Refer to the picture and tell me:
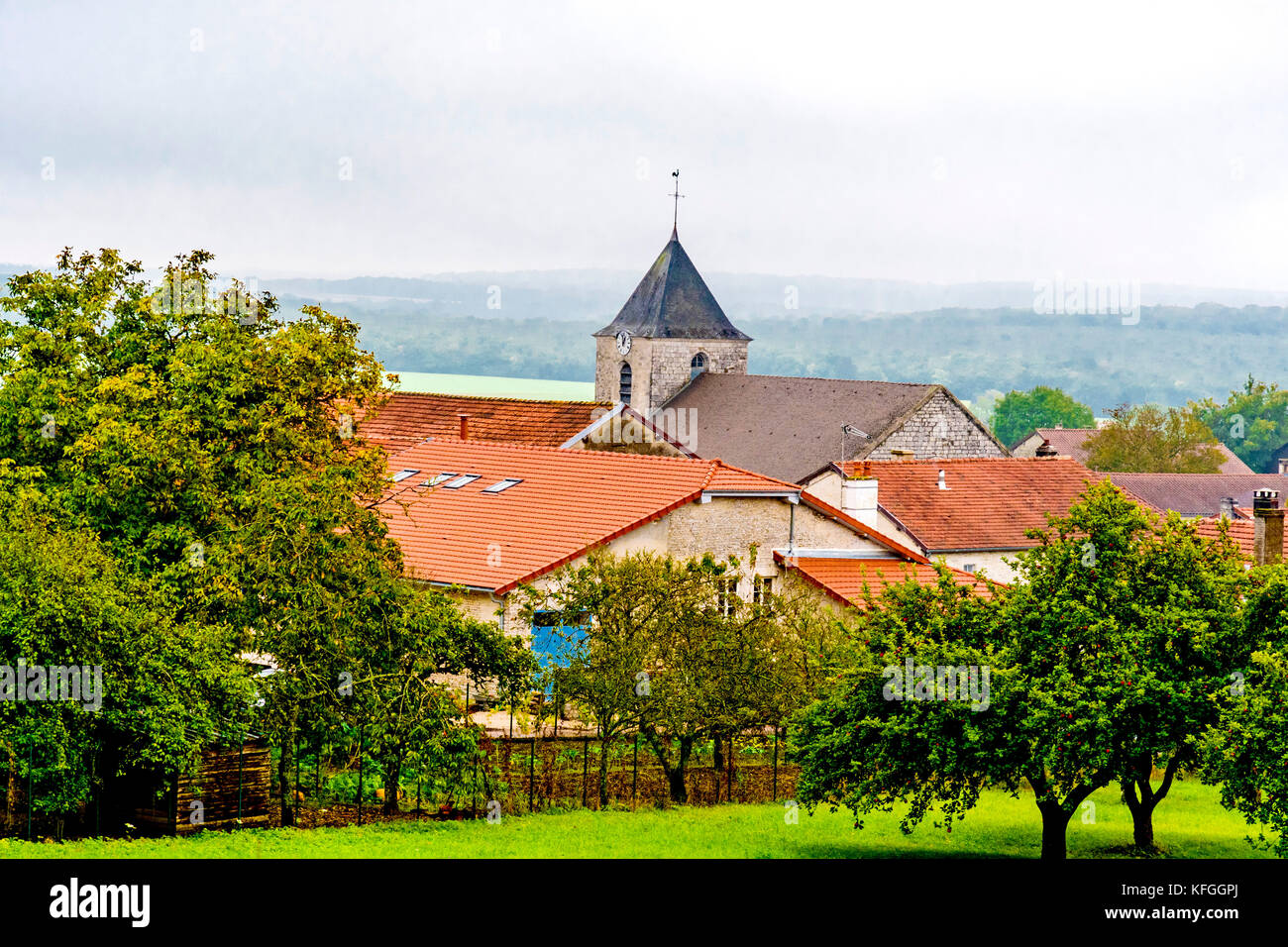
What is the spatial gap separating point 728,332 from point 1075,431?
42308 mm

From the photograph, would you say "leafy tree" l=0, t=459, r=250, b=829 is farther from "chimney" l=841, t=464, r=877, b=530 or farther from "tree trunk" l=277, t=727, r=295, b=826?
"chimney" l=841, t=464, r=877, b=530

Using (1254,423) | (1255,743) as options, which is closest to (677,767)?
(1255,743)

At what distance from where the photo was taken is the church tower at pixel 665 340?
91.4 meters

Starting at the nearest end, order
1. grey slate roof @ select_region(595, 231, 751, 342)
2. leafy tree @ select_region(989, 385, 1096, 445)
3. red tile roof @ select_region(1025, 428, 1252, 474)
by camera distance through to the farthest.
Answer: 1. grey slate roof @ select_region(595, 231, 751, 342)
2. red tile roof @ select_region(1025, 428, 1252, 474)
3. leafy tree @ select_region(989, 385, 1096, 445)

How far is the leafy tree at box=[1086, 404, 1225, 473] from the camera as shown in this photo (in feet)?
326

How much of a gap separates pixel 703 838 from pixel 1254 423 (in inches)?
5628

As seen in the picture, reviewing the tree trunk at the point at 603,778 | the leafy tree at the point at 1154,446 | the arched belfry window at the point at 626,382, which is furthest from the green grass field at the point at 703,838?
Result: the leafy tree at the point at 1154,446

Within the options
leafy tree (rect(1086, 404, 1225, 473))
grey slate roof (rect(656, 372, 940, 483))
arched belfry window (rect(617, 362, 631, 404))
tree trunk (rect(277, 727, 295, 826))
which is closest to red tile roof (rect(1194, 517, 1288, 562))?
grey slate roof (rect(656, 372, 940, 483))

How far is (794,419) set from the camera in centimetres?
7112

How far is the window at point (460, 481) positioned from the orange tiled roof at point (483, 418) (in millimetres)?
8348

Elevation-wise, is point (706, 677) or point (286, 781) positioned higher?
point (706, 677)

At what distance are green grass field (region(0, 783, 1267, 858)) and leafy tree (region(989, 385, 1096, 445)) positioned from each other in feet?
468

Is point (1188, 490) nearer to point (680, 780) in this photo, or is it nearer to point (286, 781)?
point (680, 780)

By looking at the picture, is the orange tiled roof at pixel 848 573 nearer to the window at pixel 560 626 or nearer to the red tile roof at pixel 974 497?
the window at pixel 560 626
